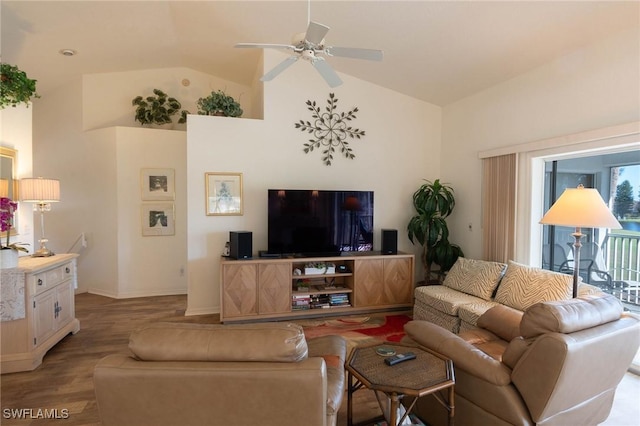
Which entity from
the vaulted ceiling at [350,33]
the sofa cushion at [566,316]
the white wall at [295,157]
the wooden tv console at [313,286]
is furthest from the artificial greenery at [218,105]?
the sofa cushion at [566,316]

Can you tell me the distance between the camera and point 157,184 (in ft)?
17.4

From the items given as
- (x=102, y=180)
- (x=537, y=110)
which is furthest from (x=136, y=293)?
(x=537, y=110)

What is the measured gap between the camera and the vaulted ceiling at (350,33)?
2936mm

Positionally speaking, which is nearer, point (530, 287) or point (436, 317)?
point (530, 287)

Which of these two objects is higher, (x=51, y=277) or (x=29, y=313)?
(x=51, y=277)

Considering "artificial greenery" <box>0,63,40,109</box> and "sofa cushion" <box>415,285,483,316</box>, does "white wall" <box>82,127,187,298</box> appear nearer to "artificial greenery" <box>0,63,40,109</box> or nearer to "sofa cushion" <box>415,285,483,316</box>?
"artificial greenery" <box>0,63,40,109</box>

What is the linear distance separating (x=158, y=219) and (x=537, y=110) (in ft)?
17.6

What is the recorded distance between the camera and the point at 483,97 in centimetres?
434

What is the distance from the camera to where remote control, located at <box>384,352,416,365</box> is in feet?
6.13

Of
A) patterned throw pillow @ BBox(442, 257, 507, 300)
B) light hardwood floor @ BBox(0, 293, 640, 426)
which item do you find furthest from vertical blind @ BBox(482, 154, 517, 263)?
light hardwood floor @ BBox(0, 293, 640, 426)

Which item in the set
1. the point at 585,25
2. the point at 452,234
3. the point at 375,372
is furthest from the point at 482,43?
the point at 375,372

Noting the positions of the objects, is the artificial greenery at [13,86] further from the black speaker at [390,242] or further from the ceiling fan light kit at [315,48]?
the black speaker at [390,242]

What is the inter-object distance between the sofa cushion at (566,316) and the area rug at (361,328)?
79.2 inches

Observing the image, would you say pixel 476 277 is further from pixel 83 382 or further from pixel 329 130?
pixel 83 382
